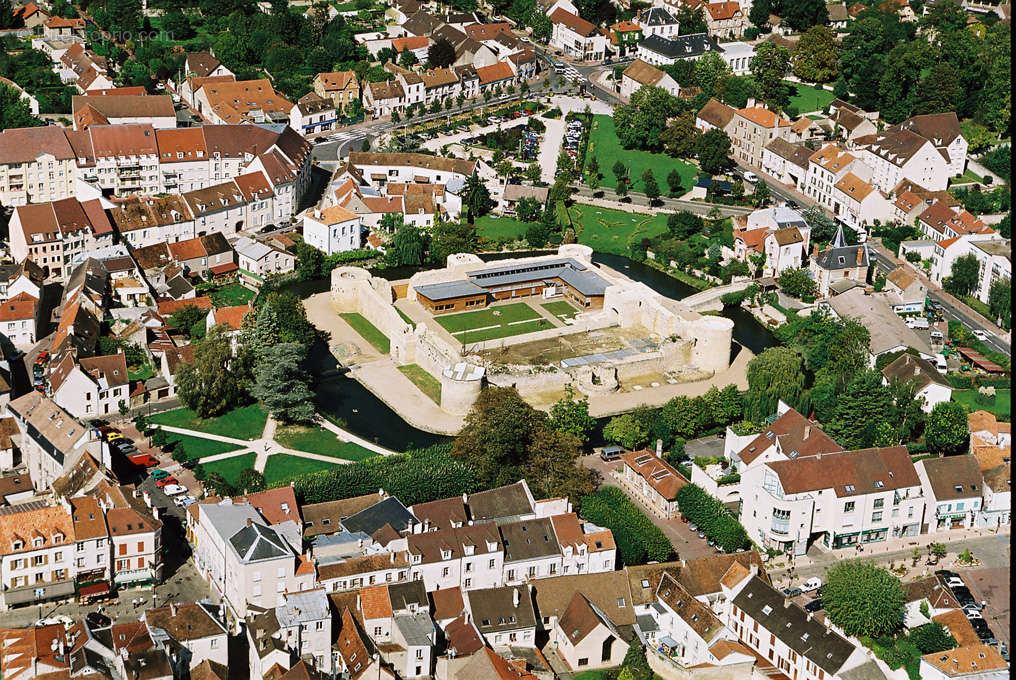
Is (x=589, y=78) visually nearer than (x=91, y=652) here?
No

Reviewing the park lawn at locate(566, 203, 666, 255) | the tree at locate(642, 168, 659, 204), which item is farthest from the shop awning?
the tree at locate(642, 168, 659, 204)

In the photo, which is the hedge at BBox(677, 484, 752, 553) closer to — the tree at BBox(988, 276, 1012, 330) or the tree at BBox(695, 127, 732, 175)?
the tree at BBox(988, 276, 1012, 330)

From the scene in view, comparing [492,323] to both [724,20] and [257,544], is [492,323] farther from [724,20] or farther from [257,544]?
[724,20]

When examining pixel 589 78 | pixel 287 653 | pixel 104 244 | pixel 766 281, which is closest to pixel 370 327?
pixel 104 244

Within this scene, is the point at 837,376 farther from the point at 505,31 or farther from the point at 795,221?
the point at 505,31

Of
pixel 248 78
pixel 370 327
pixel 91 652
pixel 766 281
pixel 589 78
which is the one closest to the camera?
pixel 91 652

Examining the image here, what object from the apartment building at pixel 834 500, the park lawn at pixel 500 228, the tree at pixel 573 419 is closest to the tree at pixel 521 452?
the tree at pixel 573 419
